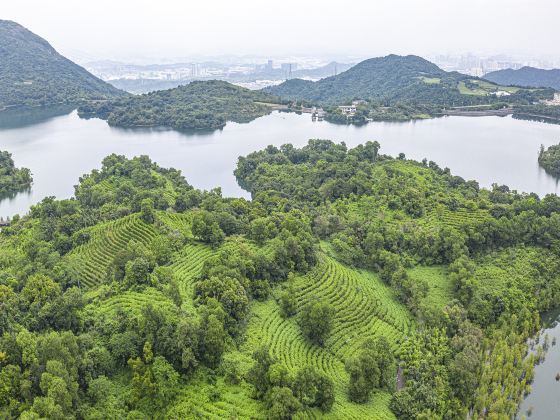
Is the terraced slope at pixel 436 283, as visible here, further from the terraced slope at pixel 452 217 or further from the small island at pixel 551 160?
the small island at pixel 551 160

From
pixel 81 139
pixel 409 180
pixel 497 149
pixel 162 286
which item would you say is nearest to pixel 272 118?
pixel 81 139

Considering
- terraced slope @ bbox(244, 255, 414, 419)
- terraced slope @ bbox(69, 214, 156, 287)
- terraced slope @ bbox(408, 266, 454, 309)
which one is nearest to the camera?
terraced slope @ bbox(244, 255, 414, 419)

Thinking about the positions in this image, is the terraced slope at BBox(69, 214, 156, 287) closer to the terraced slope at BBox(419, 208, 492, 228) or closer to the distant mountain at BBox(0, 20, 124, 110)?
the terraced slope at BBox(419, 208, 492, 228)

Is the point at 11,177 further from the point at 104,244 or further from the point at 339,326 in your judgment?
the point at 339,326

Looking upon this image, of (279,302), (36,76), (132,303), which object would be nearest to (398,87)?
(36,76)

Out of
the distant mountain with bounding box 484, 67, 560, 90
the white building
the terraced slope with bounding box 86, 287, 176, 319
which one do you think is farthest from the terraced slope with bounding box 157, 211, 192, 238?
the distant mountain with bounding box 484, 67, 560, 90

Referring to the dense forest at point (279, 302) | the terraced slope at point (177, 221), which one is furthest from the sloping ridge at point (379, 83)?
the terraced slope at point (177, 221)

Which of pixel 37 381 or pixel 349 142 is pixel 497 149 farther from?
pixel 37 381
